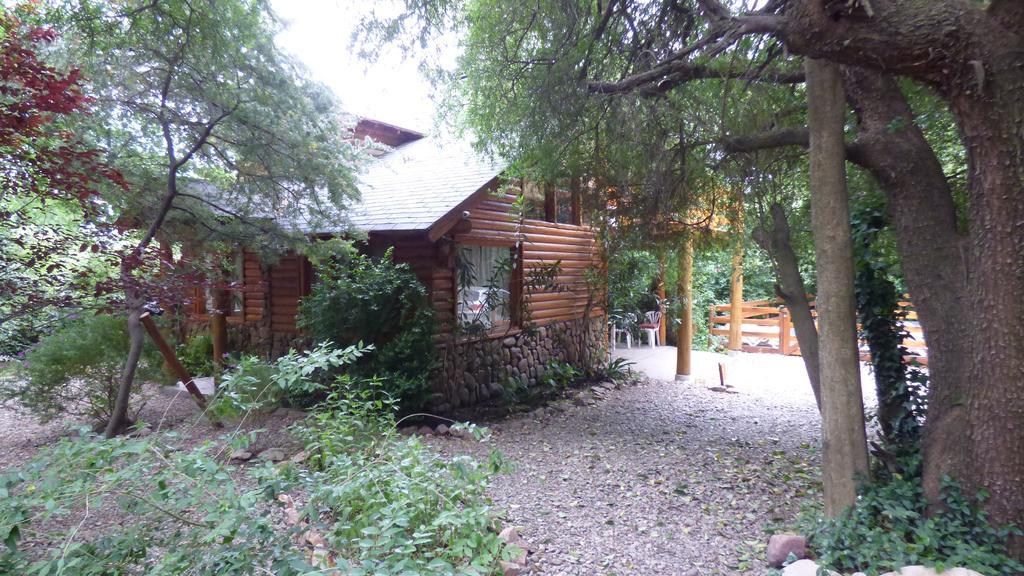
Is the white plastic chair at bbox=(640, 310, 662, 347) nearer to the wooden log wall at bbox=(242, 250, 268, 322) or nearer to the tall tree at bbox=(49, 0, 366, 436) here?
the wooden log wall at bbox=(242, 250, 268, 322)

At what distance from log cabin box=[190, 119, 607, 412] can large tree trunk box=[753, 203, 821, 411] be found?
10.8ft

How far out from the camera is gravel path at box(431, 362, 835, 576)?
354cm

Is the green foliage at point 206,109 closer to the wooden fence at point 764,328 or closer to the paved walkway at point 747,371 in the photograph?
the paved walkway at point 747,371

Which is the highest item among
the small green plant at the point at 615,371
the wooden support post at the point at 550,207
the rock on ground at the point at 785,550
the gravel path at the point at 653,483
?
the wooden support post at the point at 550,207

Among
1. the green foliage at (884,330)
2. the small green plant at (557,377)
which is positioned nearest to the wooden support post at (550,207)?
the small green plant at (557,377)

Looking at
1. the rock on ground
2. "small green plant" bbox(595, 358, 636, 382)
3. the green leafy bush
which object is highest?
the green leafy bush

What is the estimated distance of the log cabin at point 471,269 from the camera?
739 centimetres

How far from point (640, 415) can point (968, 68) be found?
5630 mm

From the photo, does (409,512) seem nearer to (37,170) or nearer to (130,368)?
(37,170)

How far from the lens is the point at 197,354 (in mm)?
9734

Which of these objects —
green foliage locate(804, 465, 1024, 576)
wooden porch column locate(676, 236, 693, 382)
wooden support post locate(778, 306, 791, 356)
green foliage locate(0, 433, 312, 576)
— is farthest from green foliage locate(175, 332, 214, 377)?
wooden support post locate(778, 306, 791, 356)

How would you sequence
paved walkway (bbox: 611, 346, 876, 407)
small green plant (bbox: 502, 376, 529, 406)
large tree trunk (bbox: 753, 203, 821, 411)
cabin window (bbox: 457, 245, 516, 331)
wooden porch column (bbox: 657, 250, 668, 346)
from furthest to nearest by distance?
paved walkway (bbox: 611, 346, 876, 407) → wooden porch column (bbox: 657, 250, 668, 346) → cabin window (bbox: 457, 245, 516, 331) → small green plant (bbox: 502, 376, 529, 406) → large tree trunk (bbox: 753, 203, 821, 411)

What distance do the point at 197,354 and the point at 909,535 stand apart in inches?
402

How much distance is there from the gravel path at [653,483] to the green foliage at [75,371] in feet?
12.5
